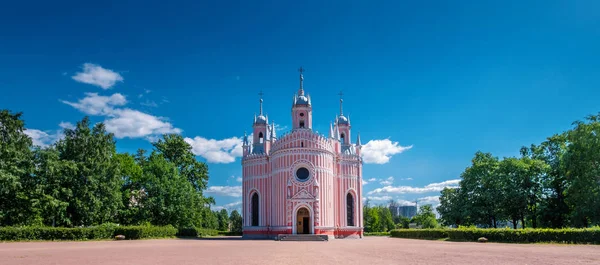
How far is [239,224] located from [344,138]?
61.7 meters

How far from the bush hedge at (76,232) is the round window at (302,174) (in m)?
17.0

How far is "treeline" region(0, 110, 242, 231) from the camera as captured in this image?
4350cm

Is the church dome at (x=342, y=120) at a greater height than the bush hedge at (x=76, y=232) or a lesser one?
greater

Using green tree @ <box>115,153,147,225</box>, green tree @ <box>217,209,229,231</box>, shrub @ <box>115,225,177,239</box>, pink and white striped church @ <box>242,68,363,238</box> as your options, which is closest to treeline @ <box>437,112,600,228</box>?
pink and white striped church @ <box>242,68,363,238</box>

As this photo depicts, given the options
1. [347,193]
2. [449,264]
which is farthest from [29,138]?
[449,264]

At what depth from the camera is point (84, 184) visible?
47312mm

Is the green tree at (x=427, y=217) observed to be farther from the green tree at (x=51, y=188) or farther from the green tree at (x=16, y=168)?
the green tree at (x=16, y=168)

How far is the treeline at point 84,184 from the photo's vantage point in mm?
43500

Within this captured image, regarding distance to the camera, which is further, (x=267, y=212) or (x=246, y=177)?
(x=246, y=177)

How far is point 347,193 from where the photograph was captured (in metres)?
61.6

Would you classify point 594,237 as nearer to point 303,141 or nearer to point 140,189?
point 303,141

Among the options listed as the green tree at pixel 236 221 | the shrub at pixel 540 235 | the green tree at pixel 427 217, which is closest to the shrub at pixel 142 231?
the shrub at pixel 540 235

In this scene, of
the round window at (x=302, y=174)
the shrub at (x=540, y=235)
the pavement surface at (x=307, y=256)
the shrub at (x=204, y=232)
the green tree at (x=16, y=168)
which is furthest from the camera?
the shrub at (x=204, y=232)

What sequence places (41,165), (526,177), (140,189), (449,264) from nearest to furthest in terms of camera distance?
(449,264)
(41,165)
(526,177)
(140,189)
